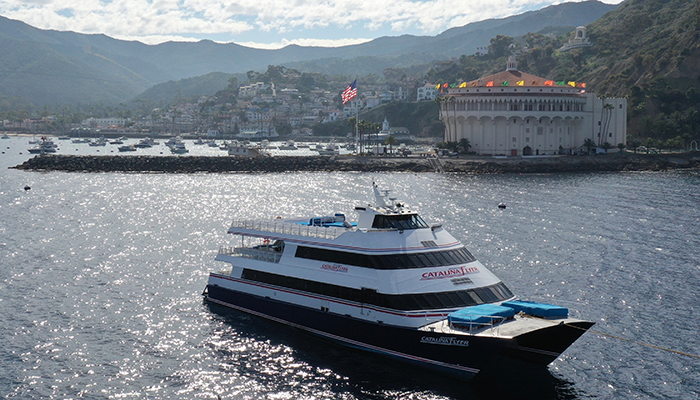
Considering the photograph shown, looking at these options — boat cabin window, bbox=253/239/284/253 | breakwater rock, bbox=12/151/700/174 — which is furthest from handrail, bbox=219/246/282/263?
breakwater rock, bbox=12/151/700/174

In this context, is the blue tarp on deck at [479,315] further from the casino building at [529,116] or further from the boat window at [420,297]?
the casino building at [529,116]

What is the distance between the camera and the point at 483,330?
86.5 ft

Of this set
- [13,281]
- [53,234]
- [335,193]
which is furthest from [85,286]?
[335,193]

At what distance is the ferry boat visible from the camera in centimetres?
2645

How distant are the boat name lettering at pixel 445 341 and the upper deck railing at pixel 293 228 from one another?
730 centimetres

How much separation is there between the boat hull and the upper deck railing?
3.67m

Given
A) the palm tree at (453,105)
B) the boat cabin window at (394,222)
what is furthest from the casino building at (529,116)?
the boat cabin window at (394,222)

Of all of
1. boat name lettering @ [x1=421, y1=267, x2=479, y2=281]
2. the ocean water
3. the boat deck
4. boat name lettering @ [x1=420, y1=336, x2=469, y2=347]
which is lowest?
the ocean water

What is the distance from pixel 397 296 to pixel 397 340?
189 cm

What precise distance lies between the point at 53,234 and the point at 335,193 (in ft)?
115

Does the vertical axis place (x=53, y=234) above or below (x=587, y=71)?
below

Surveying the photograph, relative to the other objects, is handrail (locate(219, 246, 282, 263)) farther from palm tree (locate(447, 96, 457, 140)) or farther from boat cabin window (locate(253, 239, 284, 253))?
palm tree (locate(447, 96, 457, 140))

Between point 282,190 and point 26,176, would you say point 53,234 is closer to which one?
point 282,190

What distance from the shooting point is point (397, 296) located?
28812 mm
